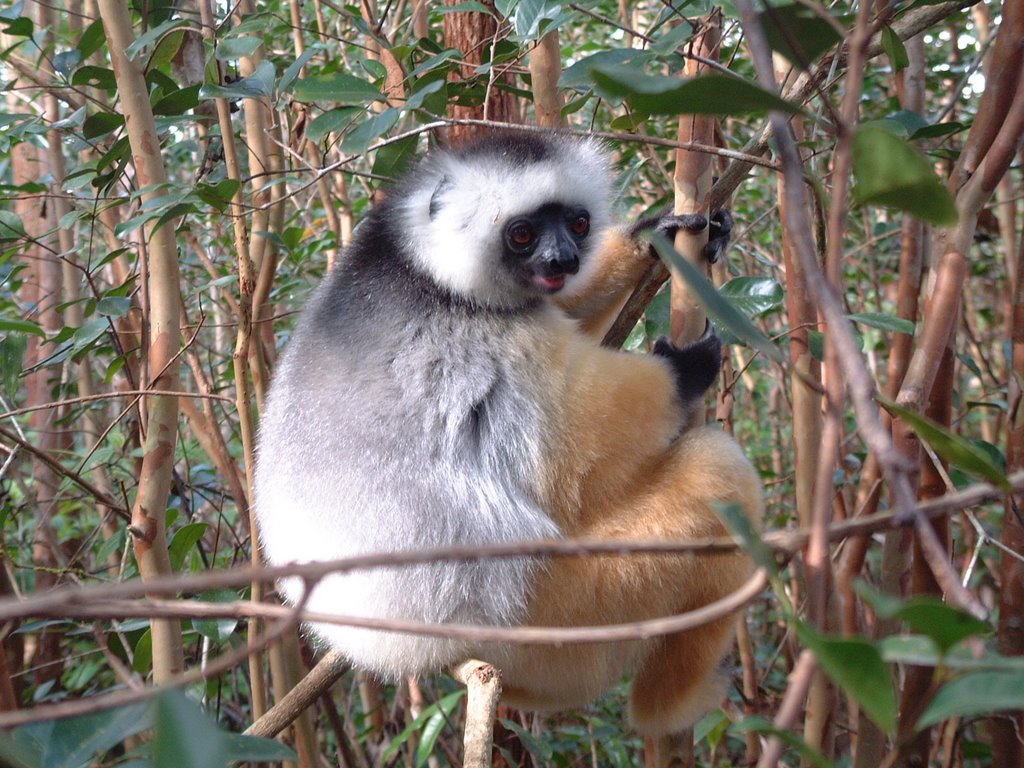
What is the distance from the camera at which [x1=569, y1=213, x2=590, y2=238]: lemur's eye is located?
3.35 metres

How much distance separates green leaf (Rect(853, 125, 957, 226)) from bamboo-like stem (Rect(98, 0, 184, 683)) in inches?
89.2

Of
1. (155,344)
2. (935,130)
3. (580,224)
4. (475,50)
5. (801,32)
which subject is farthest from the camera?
(475,50)

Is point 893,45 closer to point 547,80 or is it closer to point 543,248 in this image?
point 543,248

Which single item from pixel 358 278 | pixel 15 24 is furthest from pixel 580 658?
pixel 15 24

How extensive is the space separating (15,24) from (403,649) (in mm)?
2462

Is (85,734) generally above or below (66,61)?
below

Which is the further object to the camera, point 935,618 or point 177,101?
point 177,101

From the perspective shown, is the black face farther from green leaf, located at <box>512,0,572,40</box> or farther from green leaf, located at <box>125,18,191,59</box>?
green leaf, located at <box>125,18,191,59</box>

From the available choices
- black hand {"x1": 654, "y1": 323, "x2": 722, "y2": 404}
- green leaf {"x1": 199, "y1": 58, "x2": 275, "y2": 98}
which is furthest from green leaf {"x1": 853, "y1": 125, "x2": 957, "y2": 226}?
green leaf {"x1": 199, "y1": 58, "x2": 275, "y2": 98}

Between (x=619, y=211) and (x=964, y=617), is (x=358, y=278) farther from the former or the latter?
(x=964, y=617)

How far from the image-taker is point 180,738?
2.73ft

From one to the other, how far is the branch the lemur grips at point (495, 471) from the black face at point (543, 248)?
1 centimetres

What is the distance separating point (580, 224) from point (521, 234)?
1.06 ft

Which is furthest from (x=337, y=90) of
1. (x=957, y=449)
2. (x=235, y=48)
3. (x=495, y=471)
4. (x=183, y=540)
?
(x=957, y=449)
